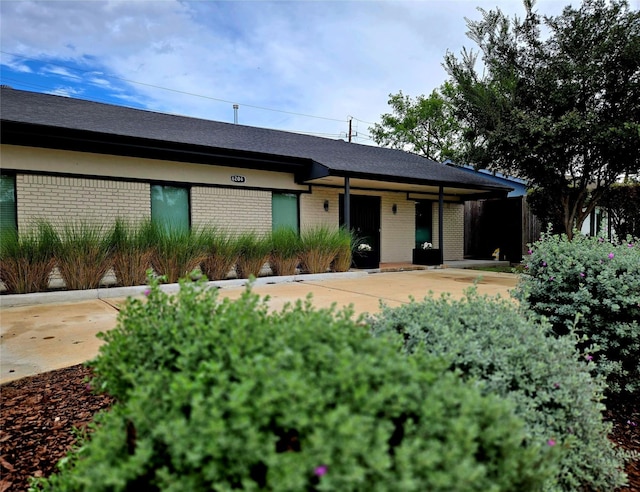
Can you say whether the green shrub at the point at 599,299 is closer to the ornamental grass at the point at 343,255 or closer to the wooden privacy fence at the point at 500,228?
the ornamental grass at the point at 343,255

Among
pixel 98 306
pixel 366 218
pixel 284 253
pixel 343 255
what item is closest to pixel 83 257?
pixel 98 306

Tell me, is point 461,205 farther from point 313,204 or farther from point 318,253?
point 318,253

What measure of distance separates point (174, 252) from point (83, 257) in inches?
53.6

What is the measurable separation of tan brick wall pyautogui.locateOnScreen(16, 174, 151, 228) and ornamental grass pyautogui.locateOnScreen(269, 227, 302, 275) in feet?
9.52

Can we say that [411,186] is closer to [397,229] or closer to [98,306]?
[397,229]

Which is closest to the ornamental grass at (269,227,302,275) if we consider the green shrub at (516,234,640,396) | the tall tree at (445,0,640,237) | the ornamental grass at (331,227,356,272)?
the ornamental grass at (331,227,356,272)

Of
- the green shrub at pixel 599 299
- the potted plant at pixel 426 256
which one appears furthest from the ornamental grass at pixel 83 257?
the potted plant at pixel 426 256

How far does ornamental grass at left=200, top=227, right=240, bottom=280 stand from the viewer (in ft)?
24.2

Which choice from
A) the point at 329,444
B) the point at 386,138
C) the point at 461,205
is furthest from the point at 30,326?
the point at 386,138

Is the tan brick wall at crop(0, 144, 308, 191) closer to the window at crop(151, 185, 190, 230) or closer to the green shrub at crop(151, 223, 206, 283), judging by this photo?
the window at crop(151, 185, 190, 230)

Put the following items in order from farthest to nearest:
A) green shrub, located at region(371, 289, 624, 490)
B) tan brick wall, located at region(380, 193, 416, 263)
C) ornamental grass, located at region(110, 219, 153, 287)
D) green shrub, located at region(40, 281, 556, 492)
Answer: tan brick wall, located at region(380, 193, 416, 263)
ornamental grass, located at region(110, 219, 153, 287)
green shrub, located at region(371, 289, 624, 490)
green shrub, located at region(40, 281, 556, 492)

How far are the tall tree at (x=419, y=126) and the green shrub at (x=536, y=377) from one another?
25955 millimetres

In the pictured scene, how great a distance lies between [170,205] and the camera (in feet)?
29.5

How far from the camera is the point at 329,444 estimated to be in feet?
2.77
